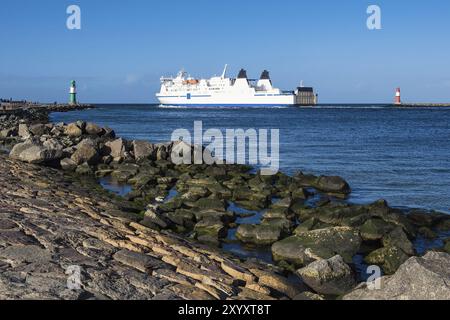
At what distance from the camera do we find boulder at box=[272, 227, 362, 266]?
7.77m

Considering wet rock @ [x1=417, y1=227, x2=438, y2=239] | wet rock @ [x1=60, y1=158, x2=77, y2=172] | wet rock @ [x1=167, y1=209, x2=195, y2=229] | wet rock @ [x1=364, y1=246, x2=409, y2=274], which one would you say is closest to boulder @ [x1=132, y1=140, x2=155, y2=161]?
wet rock @ [x1=60, y1=158, x2=77, y2=172]

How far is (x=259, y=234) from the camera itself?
891 cm

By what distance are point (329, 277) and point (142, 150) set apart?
11925 millimetres

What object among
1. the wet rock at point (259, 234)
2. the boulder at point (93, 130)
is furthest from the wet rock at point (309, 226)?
the boulder at point (93, 130)

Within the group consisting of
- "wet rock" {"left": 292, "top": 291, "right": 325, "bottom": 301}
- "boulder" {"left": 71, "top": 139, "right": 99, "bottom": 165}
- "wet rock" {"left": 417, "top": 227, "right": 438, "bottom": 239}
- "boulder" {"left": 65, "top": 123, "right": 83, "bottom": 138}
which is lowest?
"wet rock" {"left": 417, "top": 227, "right": 438, "bottom": 239}

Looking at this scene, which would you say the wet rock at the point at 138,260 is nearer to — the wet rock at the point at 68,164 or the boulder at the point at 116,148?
the wet rock at the point at 68,164

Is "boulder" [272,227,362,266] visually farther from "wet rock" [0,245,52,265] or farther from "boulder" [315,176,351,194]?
"boulder" [315,176,351,194]

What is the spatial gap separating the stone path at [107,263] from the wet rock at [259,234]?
1.55 meters

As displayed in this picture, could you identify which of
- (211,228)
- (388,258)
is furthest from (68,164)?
(388,258)

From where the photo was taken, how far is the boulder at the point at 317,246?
7766 mm

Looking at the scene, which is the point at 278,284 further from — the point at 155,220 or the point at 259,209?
the point at 259,209

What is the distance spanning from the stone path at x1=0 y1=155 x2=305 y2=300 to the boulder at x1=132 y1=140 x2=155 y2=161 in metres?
Result: 8.86

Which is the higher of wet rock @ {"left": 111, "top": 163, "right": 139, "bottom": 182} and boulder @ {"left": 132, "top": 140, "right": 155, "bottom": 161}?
boulder @ {"left": 132, "top": 140, "right": 155, "bottom": 161}
